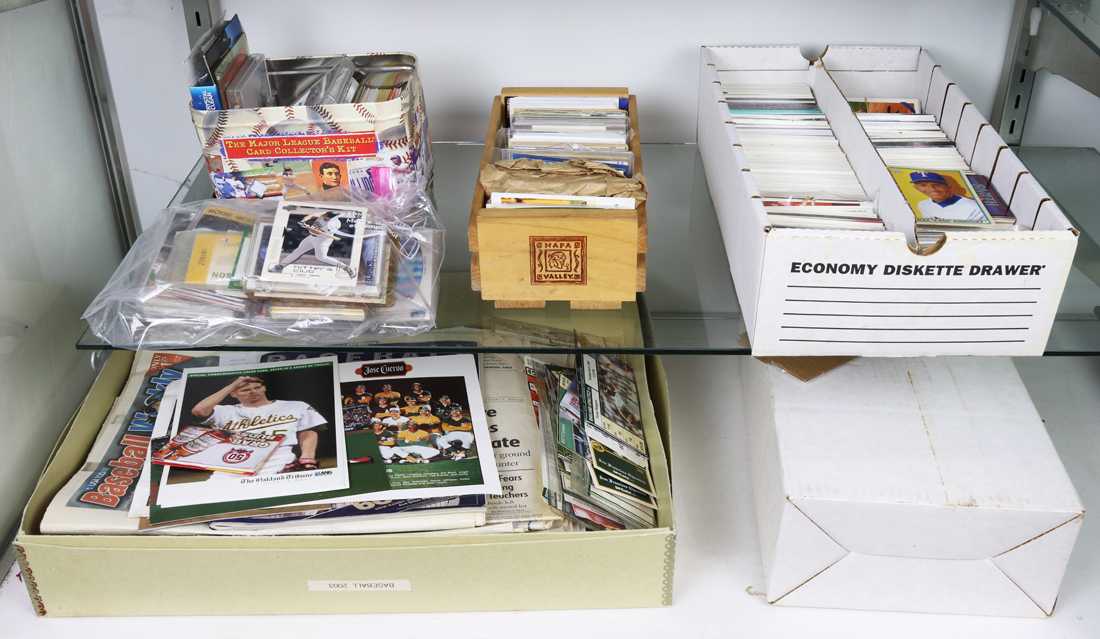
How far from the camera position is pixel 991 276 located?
0.81 m

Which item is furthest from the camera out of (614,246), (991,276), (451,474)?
(451,474)

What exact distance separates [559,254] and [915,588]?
0.57 meters

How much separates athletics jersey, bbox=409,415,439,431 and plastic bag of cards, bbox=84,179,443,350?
18cm

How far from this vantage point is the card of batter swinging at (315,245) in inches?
36.7

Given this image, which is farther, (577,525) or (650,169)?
(650,169)

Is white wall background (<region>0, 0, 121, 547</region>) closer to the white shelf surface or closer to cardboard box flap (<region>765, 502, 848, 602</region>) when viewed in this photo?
the white shelf surface

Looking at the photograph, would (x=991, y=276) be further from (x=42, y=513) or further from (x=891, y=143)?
(x=42, y=513)

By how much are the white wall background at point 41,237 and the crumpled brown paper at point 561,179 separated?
601 mm

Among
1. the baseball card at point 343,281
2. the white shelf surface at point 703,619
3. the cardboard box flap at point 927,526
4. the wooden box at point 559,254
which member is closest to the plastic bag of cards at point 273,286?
the baseball card at point 343,281

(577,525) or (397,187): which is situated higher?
(397,187)

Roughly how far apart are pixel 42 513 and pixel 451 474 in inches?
19.1

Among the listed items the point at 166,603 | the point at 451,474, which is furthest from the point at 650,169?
the point at 166,603

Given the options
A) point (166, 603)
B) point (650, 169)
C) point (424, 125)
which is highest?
point (424, 125)

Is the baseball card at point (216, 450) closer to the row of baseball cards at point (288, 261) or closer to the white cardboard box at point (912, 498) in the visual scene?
the row of baseball cards at point (288, 261)
